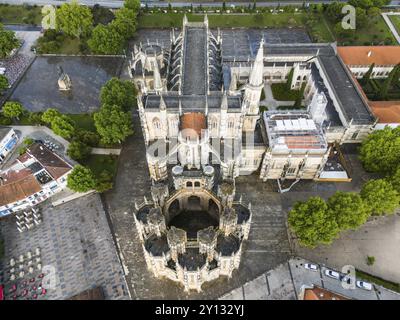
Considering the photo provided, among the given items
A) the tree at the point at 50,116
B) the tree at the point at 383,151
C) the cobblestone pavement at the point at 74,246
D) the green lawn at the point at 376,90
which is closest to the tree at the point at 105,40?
the tree at the point at 50,116

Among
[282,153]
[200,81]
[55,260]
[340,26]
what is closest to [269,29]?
[340,26]

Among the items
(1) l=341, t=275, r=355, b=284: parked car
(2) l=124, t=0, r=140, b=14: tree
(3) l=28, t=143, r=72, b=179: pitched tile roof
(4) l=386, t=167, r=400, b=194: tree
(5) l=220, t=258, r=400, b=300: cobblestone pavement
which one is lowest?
(5) l=220, t=258, r=400, b=300: cobblestone pavement

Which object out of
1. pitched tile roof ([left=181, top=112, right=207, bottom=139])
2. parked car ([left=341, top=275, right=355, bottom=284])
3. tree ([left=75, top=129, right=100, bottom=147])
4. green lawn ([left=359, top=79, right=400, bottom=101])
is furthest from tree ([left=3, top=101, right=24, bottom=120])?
green lawn ([left=359, top=79, right=400, bottom=101])

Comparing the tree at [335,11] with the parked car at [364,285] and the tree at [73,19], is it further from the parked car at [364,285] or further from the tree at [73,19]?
the parked car at [364,285]

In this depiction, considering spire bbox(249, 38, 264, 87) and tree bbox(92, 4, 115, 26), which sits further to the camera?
tree bbox(92, 4, 115, 26)

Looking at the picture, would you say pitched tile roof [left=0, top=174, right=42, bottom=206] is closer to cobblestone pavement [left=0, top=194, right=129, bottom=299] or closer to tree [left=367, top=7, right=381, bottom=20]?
cobblestone pavement [left=0, top=194, right=129, bottom=299]

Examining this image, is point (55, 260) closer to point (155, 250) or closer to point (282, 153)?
point (155, 250)

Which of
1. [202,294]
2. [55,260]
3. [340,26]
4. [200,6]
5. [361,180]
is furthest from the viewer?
[200,6]
